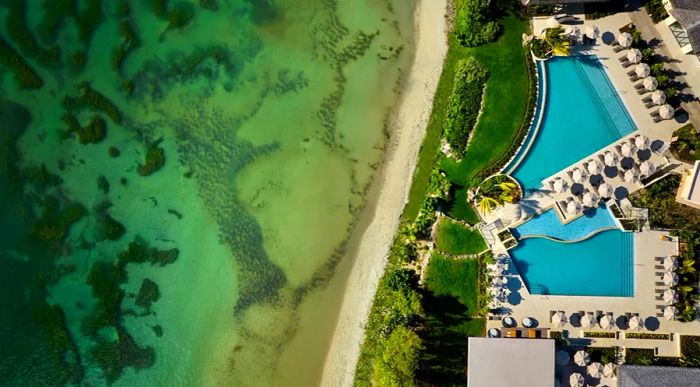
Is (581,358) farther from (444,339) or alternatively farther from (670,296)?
(444,339)

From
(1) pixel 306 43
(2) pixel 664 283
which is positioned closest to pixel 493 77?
(1) pixel 306 43

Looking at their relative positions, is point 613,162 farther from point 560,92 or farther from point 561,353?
point 561,353

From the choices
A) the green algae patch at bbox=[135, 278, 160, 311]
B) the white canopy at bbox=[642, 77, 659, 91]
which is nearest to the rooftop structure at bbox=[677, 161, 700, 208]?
the white canopy at bbox=[642, 77, 659, 91]

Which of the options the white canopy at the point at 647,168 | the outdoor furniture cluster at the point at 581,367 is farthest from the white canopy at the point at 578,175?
the outdoor furniture cluster at the point at 581,367

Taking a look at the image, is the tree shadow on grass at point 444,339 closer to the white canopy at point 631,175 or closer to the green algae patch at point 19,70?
the white canopy at point 631,175

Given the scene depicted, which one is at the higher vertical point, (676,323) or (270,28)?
(270,28)

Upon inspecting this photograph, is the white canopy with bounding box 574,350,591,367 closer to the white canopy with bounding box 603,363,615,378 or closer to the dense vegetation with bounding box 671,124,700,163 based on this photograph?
the white canopy with bounding box 603,363,615,378

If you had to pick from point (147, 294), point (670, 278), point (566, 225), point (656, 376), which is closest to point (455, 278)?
point (566, 225)

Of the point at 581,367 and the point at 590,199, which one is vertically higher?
the point at 590,199
